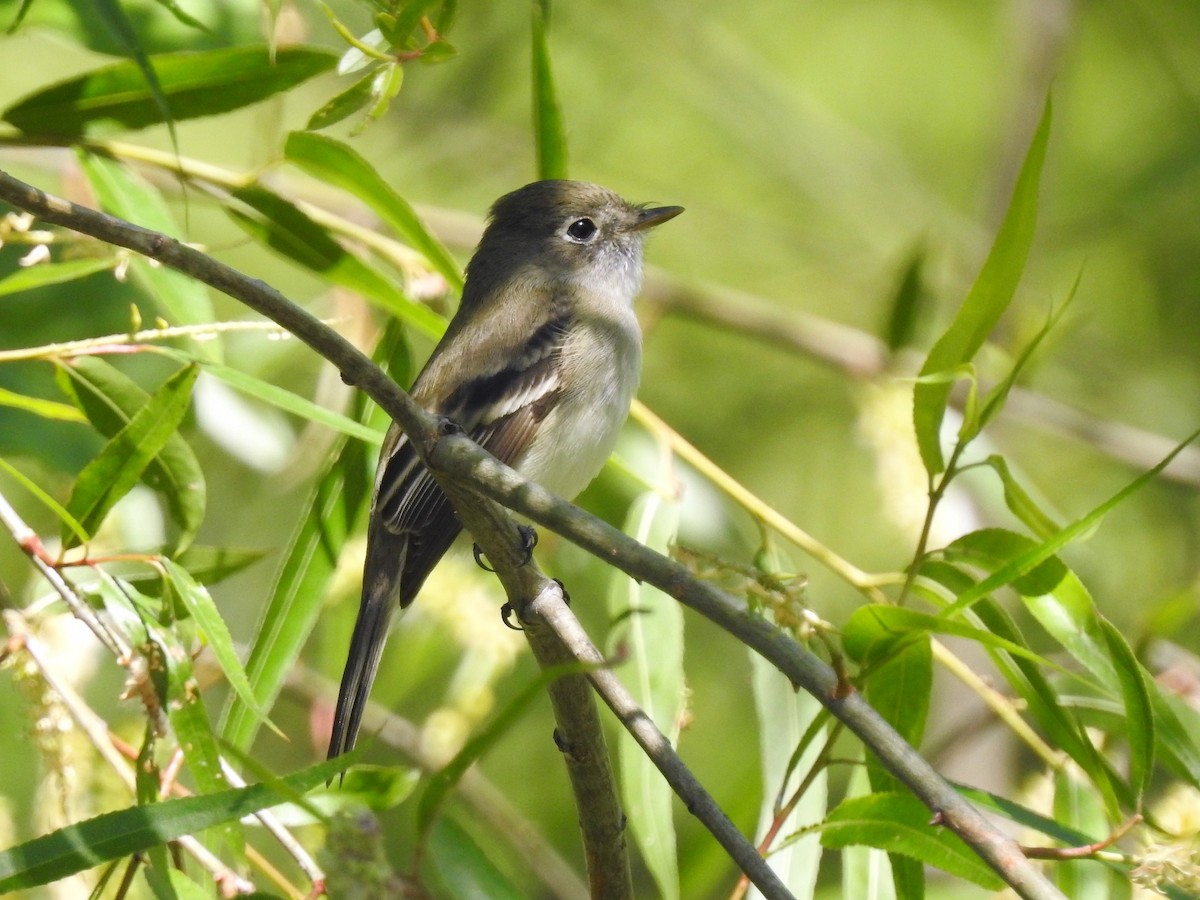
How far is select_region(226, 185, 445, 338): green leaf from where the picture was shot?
2.12 meters

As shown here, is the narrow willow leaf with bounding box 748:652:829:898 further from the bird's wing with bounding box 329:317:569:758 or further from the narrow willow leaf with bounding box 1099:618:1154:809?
the bird's wing with bounding box 329:317:569:758

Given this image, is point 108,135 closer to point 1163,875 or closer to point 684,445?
point 684,445

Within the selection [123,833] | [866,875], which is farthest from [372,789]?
[866,875]

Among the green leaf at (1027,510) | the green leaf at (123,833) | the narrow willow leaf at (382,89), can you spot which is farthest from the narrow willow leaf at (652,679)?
the narrow willow leaf at (382,89)

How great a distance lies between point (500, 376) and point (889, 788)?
1079 mm

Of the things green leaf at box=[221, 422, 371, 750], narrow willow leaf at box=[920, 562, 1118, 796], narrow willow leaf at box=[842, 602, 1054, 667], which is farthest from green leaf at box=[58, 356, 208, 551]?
narrow willow leaf at box=[920, 562, 1118, 796]

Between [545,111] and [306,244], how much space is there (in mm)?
429

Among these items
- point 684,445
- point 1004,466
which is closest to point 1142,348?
point 684,445

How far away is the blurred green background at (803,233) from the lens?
139 inches

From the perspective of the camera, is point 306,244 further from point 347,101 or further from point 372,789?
point 372,789

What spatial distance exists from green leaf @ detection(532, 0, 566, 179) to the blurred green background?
0.68 meters

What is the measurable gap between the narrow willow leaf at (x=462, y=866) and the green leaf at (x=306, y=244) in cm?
94

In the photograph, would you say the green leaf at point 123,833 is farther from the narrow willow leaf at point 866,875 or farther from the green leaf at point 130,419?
the narrow willow leaf at point 866,875

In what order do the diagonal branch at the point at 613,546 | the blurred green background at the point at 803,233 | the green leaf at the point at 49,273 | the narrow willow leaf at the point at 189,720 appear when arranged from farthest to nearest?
the blurred green background at the point at 803,233 < the green leaf at the point at 49,273 < the narrow willow leaf at the point at 189,720 < the diagonal branch at the point at 613,546
